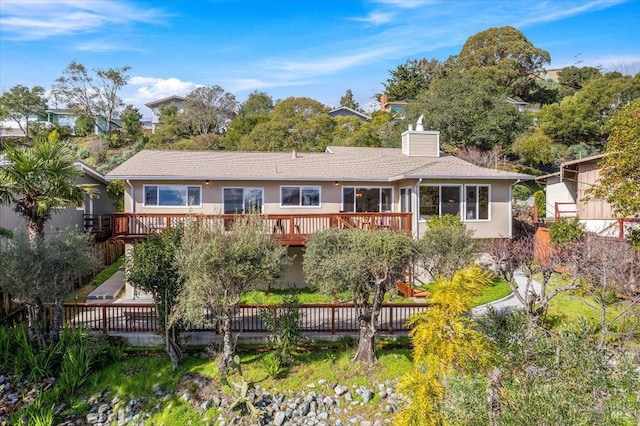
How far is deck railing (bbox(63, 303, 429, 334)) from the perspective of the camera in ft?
36.8

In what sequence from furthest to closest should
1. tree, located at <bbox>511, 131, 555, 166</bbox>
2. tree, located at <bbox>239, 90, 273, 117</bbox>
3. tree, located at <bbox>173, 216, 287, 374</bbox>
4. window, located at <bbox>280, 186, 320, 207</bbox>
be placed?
1. tree, located at <bbox>239, 90, 273, 117</bbox>
2. tree, located at <bbox>511, 131, 555, 166</bbox>
3. window, located at <bbox>280, 186, 320, 207</bbox>
4. tree, located at <bbox>173, 216, 287, 374</bbox>

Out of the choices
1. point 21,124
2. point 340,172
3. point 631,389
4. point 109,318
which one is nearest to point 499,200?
point 340,172

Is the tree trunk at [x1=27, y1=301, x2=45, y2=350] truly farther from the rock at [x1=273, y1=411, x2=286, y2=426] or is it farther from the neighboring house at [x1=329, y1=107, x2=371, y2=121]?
the neighboring house at [x1=329, y1=107, x2=371, y2=121]

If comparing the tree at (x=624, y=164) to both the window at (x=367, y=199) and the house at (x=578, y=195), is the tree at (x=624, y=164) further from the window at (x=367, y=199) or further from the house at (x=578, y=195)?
the window at (x=367, y=199)

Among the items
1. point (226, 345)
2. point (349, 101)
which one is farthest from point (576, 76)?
point (226, 345)

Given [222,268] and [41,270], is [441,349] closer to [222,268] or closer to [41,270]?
[222,268]

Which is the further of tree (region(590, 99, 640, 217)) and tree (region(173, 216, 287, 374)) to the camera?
tree (region(590, 99, 640, 217))

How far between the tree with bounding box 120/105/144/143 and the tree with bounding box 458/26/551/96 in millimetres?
39925

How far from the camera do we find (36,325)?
1069 centimetres

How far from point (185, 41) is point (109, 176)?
1083 cm

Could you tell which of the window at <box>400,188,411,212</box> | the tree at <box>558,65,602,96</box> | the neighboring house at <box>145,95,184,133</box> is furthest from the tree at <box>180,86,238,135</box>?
the tree at <box>558,65,602,96</box>

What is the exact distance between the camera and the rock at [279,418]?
8839mm

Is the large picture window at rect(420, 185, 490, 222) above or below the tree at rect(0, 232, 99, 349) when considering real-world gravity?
above

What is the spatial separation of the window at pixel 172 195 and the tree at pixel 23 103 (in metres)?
42.0
